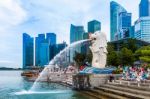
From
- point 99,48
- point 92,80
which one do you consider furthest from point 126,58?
point 92,80

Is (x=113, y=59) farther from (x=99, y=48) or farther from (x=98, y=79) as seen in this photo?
(x=98, y=79)

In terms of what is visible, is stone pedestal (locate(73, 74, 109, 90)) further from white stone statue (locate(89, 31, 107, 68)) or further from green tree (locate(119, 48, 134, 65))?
green tree (locate(119, 48, 134, 65))

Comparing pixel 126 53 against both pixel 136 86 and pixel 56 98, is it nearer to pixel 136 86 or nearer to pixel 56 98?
pixel 56 98

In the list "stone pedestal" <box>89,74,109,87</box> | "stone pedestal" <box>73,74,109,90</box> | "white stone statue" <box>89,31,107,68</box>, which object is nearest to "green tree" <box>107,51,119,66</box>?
"white stone statue" <box>89,31,107,68</box>

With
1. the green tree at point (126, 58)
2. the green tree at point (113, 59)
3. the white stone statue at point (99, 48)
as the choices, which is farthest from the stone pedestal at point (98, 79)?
the green tree at point (113, 59)

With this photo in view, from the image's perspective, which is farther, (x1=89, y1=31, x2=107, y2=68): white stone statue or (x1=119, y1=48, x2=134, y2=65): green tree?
(x1=119, y1=48, x2=134, y2=65): green tree

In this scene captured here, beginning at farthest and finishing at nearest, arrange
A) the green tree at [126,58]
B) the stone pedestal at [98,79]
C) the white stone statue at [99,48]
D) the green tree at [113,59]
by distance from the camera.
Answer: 1. the green tree at [113,59]
2. the green tree at [126,58]
3. the white stone statue at [99,48]
4. the stone pedestal at [98,79]

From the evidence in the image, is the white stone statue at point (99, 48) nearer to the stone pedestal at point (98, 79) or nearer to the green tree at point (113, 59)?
the stone pedestal at point (98, 79)

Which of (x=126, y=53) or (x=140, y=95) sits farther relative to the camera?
(x=126, y=53)

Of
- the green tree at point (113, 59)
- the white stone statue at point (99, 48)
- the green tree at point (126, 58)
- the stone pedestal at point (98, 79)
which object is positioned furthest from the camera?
the green tree at point (113, 59)

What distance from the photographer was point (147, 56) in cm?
4662

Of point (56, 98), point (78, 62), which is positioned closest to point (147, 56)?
point (56, 98)

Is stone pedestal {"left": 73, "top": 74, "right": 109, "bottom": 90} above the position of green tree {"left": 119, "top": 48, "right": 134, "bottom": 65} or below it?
below

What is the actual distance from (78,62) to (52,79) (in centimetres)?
2821
